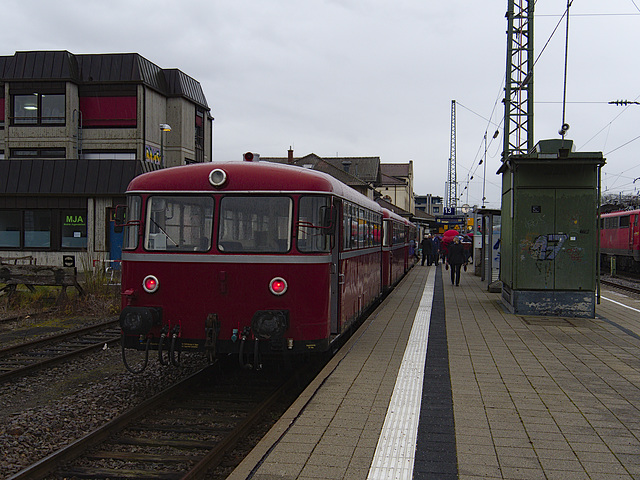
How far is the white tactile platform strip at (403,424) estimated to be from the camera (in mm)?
4473

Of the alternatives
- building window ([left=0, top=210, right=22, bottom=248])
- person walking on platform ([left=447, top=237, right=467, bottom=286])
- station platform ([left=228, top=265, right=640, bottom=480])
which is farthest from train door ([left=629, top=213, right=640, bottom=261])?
building window ([left=0, top=210, right=22, bottom=248])

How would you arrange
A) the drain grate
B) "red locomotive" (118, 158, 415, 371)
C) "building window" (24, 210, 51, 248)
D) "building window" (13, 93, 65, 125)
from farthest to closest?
"building window" (13, 93, 65, 125)
"building window" (24, 210, 51, 248)
the drain grate
"red locomotive" (118, 158, 415, 371)

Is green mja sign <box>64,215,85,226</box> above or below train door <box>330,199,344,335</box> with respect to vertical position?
above

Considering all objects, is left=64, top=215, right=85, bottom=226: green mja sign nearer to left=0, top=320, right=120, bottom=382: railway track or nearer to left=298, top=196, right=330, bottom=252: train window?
left=0, top=320, right=120, bottom=382: railway track

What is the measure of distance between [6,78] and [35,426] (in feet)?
89.1

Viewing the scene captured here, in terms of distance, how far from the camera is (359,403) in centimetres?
614

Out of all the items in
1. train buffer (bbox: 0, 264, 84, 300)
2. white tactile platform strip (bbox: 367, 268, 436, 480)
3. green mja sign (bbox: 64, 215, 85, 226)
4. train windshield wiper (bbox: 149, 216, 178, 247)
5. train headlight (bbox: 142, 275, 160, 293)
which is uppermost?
green mja sign (bbox: 64, 215, 85, 226)

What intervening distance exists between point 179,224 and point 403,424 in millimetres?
3456

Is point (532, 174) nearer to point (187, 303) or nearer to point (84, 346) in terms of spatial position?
point (187, 303)

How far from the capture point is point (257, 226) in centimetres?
717

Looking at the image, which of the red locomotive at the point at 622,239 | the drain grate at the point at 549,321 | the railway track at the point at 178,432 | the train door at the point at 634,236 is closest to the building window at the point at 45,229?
the drain grate at the point at 549,321

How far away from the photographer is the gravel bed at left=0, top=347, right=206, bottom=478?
5801mm

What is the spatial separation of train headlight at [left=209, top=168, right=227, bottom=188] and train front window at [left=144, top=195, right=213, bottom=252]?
0.19 m

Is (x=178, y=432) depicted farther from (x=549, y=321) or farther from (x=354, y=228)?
(x=549, y=321)
